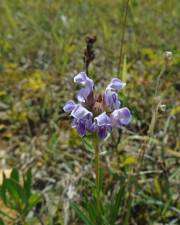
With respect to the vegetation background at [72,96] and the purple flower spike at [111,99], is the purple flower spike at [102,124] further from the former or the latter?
the vegetation background at [72,96]

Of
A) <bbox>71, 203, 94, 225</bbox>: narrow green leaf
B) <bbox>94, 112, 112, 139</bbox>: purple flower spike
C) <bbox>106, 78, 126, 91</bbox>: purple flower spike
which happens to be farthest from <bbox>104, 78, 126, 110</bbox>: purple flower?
<bbox>71, 203, 94, 225</bbox>: narrow green leaf

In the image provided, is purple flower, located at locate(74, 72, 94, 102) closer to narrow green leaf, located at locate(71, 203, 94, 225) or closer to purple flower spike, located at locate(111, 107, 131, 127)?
purple flower spike, located at locate(111, 107, 131, 127)

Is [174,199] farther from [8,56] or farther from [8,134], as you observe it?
[8,56]

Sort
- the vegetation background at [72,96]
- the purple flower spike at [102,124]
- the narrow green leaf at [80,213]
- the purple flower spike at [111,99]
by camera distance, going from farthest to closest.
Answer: the vegetation background at [72,96], the narrow green leaf at [80,213], the purple flower spike at [111,99], the purple flower spike at [102,124]

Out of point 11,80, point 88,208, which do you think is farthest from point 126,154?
point 11,80

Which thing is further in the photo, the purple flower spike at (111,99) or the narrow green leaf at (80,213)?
the narrow green leaf at (80,213)

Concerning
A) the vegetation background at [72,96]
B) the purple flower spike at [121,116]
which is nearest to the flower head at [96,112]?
the purple flower spike at [121,116]
